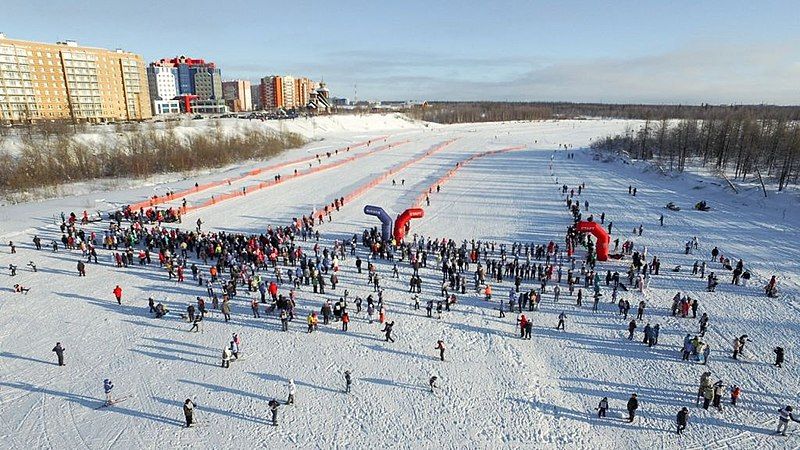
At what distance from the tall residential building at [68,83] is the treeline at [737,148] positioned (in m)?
79.4

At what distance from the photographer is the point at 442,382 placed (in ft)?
42.9

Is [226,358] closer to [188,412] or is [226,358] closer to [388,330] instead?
[188,412]

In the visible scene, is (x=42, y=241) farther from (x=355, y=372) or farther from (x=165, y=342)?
(x=355, y=372)

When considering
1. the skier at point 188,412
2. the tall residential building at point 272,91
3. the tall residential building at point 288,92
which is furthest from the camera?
the tall residential building at point 288,92

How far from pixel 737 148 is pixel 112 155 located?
7505 cm

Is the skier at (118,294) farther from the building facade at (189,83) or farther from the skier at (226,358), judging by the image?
the building facade at (189,83)

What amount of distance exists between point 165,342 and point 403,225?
13.3m

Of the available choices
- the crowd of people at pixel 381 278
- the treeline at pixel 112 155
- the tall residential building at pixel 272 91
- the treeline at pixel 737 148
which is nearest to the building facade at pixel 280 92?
the tall residential building at pixel 272 91

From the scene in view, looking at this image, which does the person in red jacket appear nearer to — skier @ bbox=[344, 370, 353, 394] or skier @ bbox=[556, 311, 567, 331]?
skier @ bbox=[556, 311, 567, 331]

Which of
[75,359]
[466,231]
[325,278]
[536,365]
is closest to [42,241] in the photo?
[75,359]

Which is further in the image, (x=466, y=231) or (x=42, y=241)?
(x=466, y=231)

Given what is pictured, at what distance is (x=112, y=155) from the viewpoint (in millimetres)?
49531

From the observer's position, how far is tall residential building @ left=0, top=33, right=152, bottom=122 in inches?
2672

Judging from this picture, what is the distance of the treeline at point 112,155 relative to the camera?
42000 mm
